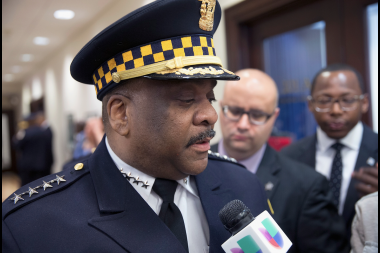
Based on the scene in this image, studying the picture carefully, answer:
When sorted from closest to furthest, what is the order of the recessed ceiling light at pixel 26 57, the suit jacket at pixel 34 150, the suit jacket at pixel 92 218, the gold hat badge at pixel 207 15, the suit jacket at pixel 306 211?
the suit jacket at pixel 92 218 < the gold hat badge at pixel 207 15 < the suit jacket at pixel 306 211 < the suit jacket at pixel 34 150 < the recessed ceiling light at pixel 26 57

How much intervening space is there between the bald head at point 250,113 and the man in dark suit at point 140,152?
29.9 inches

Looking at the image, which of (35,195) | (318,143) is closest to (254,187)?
(35,195)

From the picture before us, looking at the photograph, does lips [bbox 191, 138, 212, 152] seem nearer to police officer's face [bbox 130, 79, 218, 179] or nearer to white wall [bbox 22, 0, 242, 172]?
police officer's face [bbox 130, 79, 218, 179]

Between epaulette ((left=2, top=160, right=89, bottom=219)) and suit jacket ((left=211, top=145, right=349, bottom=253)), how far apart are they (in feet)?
3.12

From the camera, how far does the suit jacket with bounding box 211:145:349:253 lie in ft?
5.13

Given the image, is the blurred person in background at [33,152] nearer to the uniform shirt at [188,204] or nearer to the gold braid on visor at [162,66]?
the uniform shirt at [188,204]

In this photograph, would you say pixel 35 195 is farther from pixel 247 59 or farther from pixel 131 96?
pixel 247 59

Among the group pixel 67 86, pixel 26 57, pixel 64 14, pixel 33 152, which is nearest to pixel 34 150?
pixel 33 152

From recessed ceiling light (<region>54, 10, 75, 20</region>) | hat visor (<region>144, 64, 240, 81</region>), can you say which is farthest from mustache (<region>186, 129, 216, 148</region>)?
recessed ceiling light (<region>54, 10, 75, 20</region>)

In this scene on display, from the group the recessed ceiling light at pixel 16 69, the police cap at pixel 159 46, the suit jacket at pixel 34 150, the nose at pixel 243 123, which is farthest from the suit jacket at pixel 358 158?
the recessed ceiling light at pixel 16 69

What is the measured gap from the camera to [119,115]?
0.96 meters

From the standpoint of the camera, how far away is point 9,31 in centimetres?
526

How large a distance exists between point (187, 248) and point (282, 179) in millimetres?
903

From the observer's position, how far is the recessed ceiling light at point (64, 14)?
436cm
